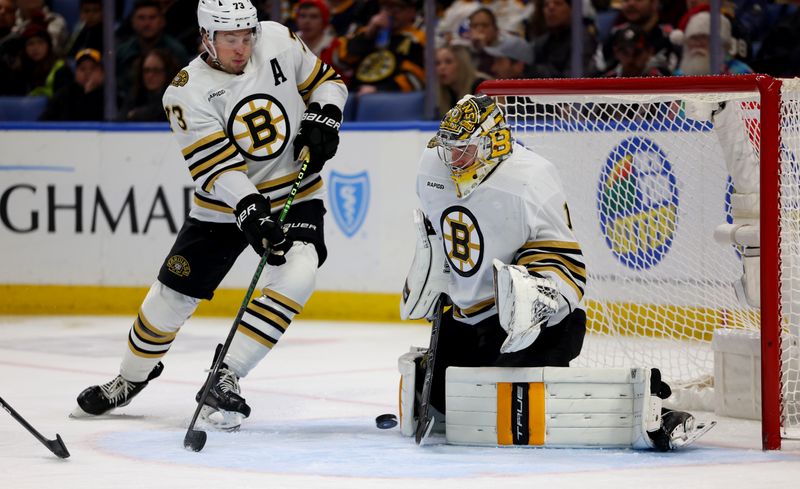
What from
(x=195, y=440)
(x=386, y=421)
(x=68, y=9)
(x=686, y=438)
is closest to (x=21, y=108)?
(x=68, y=9)

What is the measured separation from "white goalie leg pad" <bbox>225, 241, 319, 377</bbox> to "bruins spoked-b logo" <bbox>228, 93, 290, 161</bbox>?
1.10ft

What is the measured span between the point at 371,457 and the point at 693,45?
3.24m

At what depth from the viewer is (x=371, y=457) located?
328cm

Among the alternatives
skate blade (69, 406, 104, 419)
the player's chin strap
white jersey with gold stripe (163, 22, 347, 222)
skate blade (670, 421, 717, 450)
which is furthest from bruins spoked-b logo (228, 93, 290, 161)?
skate blade (670, 421, 717, 450)

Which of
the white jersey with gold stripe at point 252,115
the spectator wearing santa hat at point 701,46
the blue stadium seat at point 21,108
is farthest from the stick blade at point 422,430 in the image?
the blue stadium seat at point 21,108

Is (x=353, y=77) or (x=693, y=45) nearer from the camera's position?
(x=693, y=45)

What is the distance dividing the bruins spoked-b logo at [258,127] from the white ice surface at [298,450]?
2.45 feet

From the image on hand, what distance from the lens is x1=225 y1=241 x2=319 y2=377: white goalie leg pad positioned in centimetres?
369

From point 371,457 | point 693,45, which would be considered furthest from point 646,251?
point 371,457

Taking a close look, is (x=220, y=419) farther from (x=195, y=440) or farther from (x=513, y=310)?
(x=513, y=310)

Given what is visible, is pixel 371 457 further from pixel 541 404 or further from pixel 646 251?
pixel 646 251

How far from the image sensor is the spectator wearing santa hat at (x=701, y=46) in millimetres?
5848

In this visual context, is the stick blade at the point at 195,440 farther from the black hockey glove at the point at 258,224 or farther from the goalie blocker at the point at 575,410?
the goalie blocker at the point at 575,410

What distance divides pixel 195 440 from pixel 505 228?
90 cm
